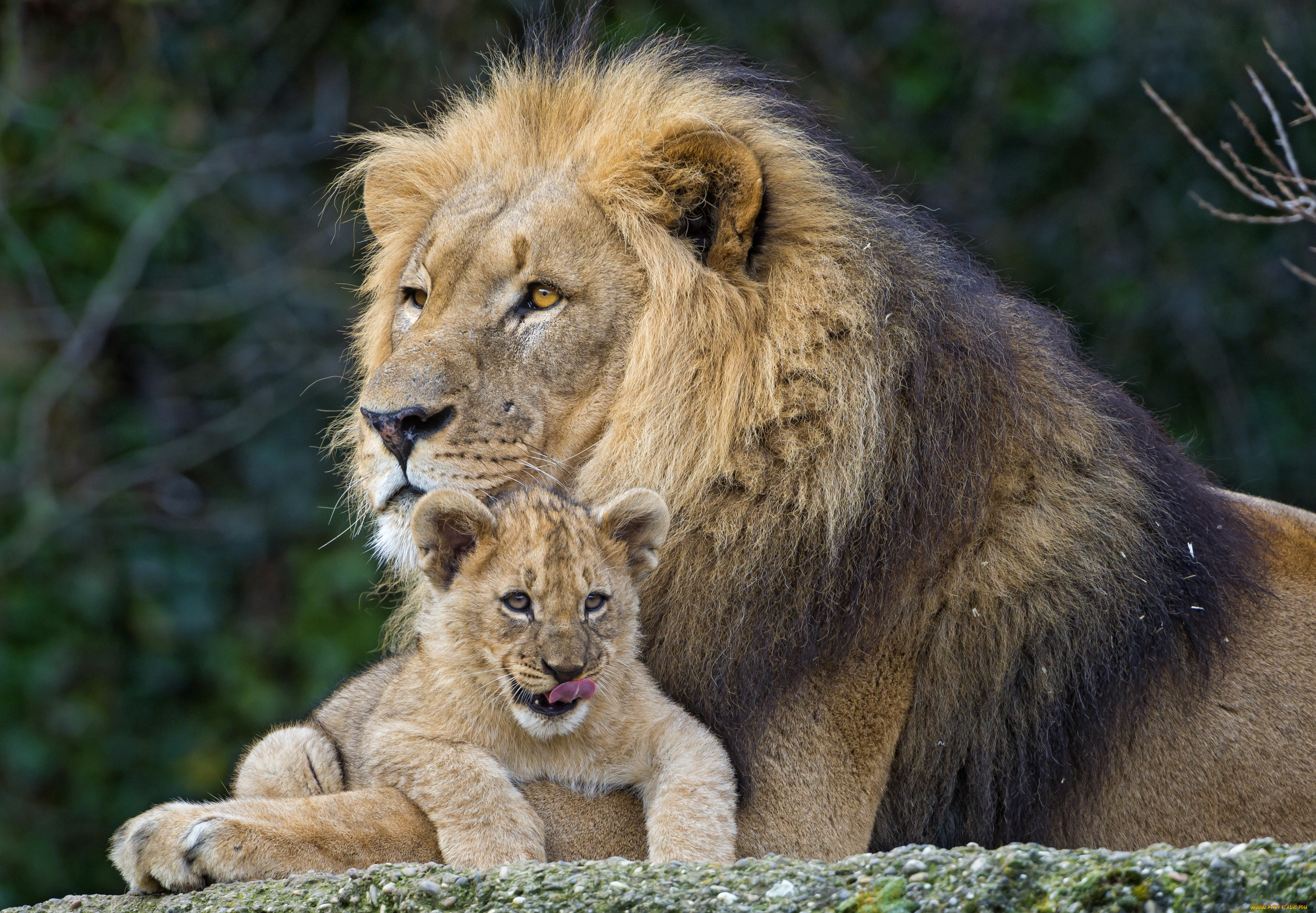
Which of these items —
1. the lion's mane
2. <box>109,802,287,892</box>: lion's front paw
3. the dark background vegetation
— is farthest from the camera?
the dark background vegetation

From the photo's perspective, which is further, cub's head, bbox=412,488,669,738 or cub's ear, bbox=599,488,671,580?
cub's ear, bbox=599,488,671,580

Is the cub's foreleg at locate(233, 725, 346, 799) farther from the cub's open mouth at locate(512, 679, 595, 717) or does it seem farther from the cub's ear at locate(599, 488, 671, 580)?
the cub's ear at locate(599, 488, 671, 580)

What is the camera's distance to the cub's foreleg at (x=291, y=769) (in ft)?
10.5

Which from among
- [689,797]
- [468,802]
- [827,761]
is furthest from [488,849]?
[827,761]

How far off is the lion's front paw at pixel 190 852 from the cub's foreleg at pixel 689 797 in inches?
27.4

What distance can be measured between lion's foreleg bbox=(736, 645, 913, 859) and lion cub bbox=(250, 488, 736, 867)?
87mm

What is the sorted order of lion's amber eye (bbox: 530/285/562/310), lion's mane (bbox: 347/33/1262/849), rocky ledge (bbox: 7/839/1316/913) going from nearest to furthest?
rocky ledge (bbox: 7/839/1316/913) < lion's mane (bbox: 347/33/1262/849) < lion's amber eye (bbox: 530/285/562/310)

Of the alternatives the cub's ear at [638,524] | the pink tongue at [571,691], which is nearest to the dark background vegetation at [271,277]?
the cub's ear at [638,524]

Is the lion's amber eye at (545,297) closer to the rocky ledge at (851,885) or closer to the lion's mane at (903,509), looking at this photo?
the lion's mane at (903,509)

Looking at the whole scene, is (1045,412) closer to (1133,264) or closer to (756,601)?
(756,601)

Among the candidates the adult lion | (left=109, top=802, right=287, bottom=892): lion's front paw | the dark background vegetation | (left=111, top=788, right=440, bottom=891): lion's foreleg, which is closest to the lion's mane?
the adult lion

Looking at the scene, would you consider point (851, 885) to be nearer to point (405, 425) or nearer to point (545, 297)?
point (405, 425)

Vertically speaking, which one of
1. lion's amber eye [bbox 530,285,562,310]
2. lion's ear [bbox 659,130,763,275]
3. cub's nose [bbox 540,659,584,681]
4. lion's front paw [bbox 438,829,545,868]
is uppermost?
lion's ear [bbox 659,130,763,275]

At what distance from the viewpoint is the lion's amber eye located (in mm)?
3301
